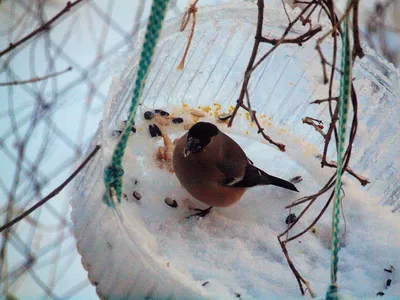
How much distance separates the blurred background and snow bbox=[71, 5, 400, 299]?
9.1 inches

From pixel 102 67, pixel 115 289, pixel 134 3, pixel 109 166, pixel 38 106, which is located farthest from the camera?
pixel 134 3

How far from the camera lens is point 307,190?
192cm

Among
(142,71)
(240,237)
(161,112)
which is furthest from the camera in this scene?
(161,112)

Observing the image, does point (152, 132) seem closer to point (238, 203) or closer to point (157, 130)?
point (157, 130)

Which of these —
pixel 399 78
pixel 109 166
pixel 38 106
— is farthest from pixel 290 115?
pixel 109 166

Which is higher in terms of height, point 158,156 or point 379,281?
point 379,281

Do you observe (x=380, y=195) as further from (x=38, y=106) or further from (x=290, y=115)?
(x=38, y=106)

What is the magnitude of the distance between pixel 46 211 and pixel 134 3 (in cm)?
136

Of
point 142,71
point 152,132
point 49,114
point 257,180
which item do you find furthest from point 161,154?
point 142,71

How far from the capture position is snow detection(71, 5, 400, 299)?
1282 millimetres

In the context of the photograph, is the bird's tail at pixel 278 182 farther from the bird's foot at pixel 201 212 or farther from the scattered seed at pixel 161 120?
the scattered seed at pixel 161 120

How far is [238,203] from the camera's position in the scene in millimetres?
1860

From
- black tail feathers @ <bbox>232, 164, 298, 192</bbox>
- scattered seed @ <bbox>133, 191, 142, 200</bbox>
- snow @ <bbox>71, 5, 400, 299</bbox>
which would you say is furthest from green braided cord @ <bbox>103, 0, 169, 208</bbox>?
black tail feathers @ <bbox>232, 164, 298, 192</bbox>

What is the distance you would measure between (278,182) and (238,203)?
16 centimetres
